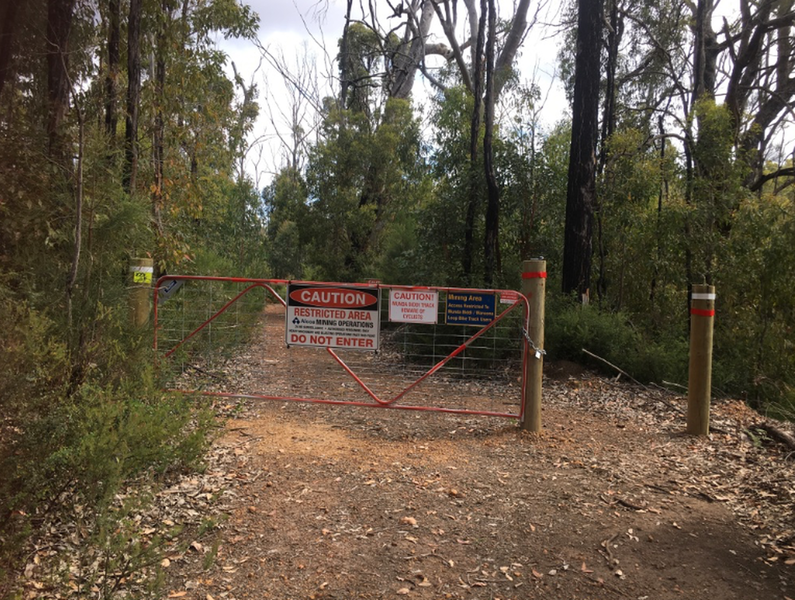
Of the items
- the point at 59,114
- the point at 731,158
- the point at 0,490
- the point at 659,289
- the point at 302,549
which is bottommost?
the point at 302,549

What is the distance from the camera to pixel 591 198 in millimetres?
11398

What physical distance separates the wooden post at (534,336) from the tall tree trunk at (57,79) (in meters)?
4.66

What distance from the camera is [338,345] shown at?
668 centimetres

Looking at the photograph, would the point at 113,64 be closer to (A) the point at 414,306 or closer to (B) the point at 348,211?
(A) the point at 414,306

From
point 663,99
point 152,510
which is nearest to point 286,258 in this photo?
point 663,99

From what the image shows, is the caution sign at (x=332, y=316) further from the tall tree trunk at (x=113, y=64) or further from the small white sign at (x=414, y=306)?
the tall tree trunk at (x=113, y=64)

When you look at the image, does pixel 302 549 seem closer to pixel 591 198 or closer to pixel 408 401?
pixel 408 401

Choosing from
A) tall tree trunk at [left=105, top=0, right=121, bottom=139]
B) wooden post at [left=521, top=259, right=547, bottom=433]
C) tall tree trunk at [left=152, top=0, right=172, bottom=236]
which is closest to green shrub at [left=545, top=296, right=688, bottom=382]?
wooden post at [left=521, top=259, right=547, bottom=433]

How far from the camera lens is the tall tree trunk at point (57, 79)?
6.11 meters

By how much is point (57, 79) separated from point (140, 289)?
236 cm

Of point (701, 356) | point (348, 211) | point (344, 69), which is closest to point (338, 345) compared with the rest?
point (701, 356)

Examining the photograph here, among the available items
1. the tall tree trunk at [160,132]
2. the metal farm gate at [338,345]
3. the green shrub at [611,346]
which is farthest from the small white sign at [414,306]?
the green shrub at [611,346]

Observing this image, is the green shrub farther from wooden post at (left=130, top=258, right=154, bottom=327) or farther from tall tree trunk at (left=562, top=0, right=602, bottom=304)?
wooden post at (left=130, top=258, right=154, bottom=327)

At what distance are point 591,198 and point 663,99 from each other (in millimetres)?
14849
